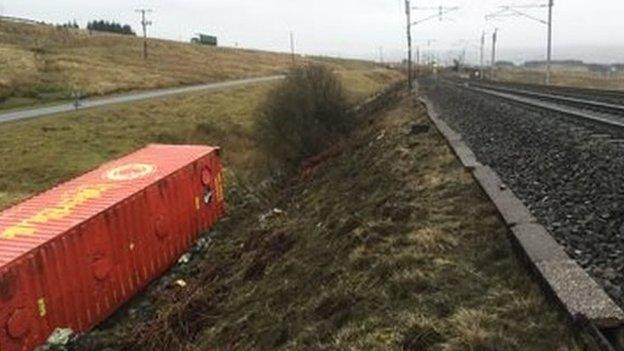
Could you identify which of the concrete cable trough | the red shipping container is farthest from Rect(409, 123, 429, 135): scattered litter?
the concrete cable trough

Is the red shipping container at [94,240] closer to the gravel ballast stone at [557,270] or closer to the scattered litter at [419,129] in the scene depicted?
the scattered litter at [419,129]

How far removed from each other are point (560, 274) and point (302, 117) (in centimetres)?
3087

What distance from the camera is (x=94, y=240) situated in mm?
15375

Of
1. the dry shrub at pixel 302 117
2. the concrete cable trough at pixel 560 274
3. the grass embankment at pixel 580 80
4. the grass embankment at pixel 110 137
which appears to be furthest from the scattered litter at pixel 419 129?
the grass embankment at pixel 580 80

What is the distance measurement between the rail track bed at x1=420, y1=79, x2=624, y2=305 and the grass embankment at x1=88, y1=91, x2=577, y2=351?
0.71m

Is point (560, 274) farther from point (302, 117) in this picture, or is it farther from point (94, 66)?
point (94, 66)

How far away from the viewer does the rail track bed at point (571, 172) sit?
792 cm

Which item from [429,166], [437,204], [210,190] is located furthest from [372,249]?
[210,190]

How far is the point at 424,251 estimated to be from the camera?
9336 millimetres

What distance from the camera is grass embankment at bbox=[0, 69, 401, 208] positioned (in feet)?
108

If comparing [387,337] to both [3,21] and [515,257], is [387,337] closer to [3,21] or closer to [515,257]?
[515,257]

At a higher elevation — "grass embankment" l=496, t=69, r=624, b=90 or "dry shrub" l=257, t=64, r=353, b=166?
"dry shrub" l=257, t=64, r=353, b=166

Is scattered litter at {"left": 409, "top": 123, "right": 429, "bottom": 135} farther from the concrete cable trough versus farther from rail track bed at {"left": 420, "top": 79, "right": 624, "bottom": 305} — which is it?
the concrete cable trough

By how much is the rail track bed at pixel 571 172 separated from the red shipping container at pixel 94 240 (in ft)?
27.7
